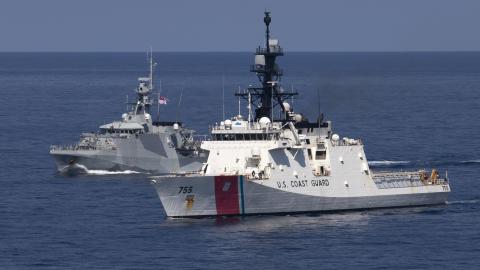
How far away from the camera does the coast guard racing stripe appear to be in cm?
6612

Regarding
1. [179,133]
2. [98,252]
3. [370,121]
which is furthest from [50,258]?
[370,121]

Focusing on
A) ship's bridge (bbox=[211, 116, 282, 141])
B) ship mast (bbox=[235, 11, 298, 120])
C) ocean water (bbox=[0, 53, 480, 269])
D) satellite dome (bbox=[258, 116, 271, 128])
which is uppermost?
ship mast (bbox=[235, 11, 298, 120])

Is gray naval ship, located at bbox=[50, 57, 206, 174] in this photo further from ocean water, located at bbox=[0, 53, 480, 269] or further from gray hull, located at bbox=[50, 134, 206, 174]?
ocean water, located at bbox=[0, 53, 480, 269]

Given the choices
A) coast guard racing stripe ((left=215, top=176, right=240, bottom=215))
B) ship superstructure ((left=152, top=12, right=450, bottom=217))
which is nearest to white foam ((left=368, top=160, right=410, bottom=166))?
ship superstructure ((left=152, top=12, right=450, bottom=217))

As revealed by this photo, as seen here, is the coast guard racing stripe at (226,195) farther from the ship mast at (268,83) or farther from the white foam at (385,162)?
the white foam at (385,162)

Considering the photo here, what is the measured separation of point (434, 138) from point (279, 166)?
48.3 meters

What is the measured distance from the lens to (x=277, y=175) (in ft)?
223

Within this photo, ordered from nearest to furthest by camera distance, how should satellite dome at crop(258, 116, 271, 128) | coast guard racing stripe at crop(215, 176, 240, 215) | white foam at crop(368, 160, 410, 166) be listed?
coast guard racing stripe at crop(215, 176, 240, 215), satellite dome at crop(258, 116, 271, 128), white foam at crop(368, 160, 410, 166)

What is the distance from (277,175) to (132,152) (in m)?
28.3

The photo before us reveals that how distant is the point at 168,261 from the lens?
57250 millimetres

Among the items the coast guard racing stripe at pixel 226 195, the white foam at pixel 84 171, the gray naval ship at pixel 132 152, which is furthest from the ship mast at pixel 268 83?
the white foam at pixel 84 171

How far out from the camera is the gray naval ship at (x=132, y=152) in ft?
A: 308

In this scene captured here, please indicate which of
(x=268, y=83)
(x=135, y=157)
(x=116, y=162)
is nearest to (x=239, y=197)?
(x=268, y=83)

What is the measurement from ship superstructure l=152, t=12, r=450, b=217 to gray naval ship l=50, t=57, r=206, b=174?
21.1 metres
